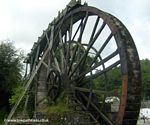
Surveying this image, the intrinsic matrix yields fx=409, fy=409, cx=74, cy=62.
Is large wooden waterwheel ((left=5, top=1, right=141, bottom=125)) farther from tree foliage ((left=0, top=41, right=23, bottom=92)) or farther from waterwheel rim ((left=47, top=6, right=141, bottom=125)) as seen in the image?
tree foliage ((left=0, top=41, right=23, bottom=92))

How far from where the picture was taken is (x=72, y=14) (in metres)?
18.6

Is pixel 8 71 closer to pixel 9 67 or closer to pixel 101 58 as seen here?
pixel 9 67

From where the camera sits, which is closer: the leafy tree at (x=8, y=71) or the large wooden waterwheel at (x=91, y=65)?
the large wooden waterwheel at (x=91, y=65)

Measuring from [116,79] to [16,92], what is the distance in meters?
40.5

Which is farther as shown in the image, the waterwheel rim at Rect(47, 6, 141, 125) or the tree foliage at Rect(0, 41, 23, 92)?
the tree foliage at Rect(0, 41, 23, 92)

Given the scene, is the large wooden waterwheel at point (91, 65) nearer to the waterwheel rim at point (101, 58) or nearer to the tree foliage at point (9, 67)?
the waterwheel rim at point (101, 58)

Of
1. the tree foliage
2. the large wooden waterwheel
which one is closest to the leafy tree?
the tree foliage

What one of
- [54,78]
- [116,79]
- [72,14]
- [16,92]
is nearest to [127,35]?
[72,14]

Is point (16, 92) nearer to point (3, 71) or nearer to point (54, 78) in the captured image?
point (3, 71)

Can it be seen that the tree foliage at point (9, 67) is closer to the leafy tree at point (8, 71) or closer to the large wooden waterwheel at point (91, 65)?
the leafy tree at point (8, 71)

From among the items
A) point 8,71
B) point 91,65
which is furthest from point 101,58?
point 8,71

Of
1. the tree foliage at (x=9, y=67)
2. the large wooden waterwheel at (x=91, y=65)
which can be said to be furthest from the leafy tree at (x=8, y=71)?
the large wooden waterwheel at (x=91, y=65)

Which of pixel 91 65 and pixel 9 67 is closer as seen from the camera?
pixel 91 65

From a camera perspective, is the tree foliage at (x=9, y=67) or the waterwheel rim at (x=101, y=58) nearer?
the waterwheel rim at (x=101, y=58)
